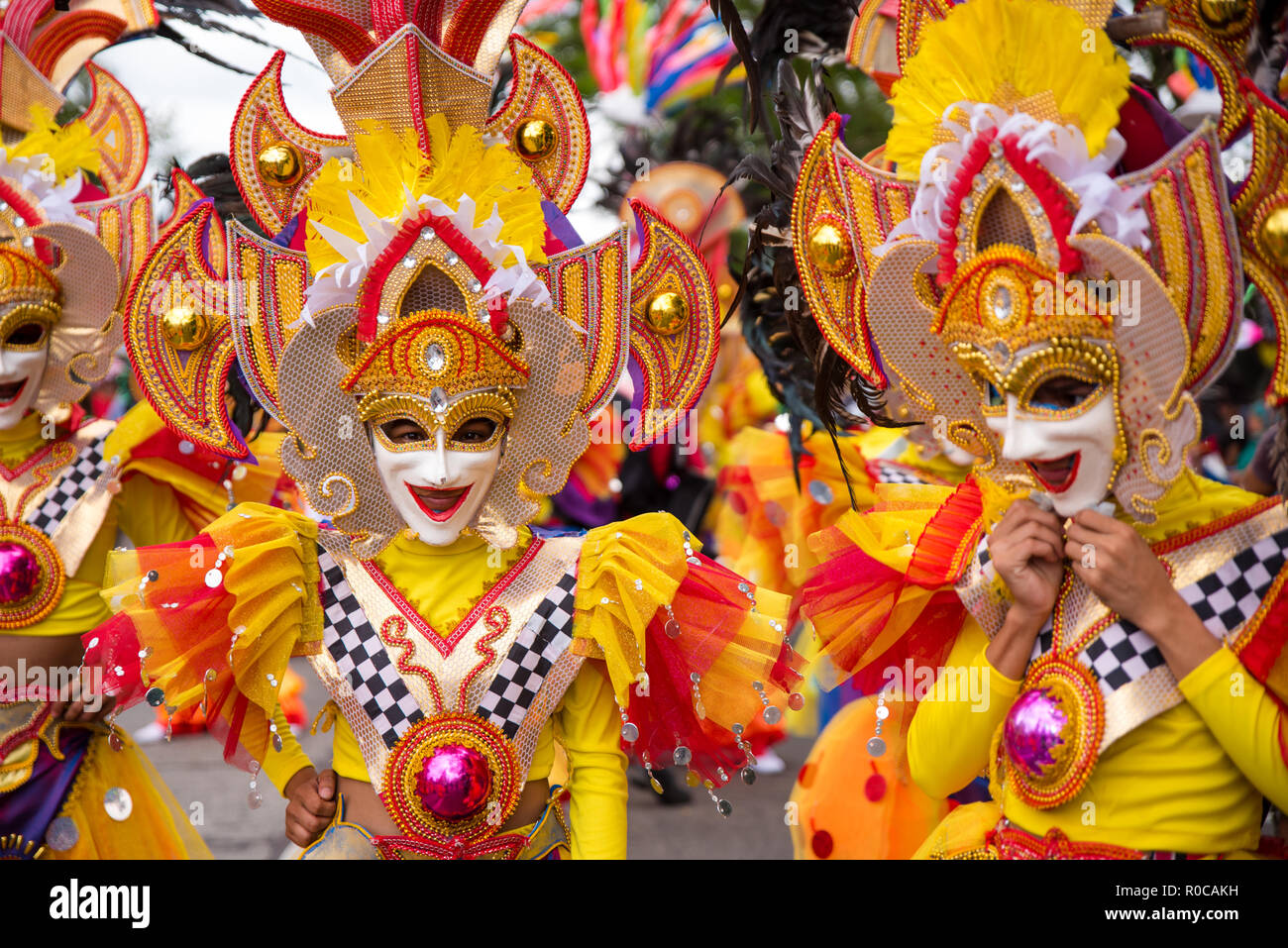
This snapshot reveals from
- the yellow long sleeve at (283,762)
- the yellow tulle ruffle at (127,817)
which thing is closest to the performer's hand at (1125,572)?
the yellow long sleeve at (283,762)

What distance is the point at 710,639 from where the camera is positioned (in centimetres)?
289

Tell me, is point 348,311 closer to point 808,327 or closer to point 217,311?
point 217,311

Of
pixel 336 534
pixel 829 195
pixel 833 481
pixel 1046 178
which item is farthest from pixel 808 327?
pixel 833 481

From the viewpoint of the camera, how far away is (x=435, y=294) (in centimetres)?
281

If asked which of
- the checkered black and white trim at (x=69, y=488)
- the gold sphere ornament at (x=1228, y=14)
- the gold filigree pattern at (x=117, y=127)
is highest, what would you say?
the gold filigree pattern at (x=117, y=127)

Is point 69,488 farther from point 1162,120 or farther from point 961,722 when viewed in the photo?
point 1162,120

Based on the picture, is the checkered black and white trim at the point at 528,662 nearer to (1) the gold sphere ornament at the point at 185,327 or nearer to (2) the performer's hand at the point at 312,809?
(2) the performer's hand at the point at 312,809

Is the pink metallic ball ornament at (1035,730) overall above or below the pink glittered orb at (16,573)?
below

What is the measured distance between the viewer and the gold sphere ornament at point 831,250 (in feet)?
9.42

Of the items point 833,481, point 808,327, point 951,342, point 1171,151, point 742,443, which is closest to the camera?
point 1171,151

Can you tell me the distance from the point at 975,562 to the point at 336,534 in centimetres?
139

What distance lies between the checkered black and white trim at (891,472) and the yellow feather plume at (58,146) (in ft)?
9.19

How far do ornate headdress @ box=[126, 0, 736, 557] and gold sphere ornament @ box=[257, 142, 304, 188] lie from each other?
187 millimetres

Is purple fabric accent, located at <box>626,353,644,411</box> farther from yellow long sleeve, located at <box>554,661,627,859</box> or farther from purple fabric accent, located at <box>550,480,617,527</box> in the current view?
purple fabric accent, located at <box>550,480,617,527</box>
